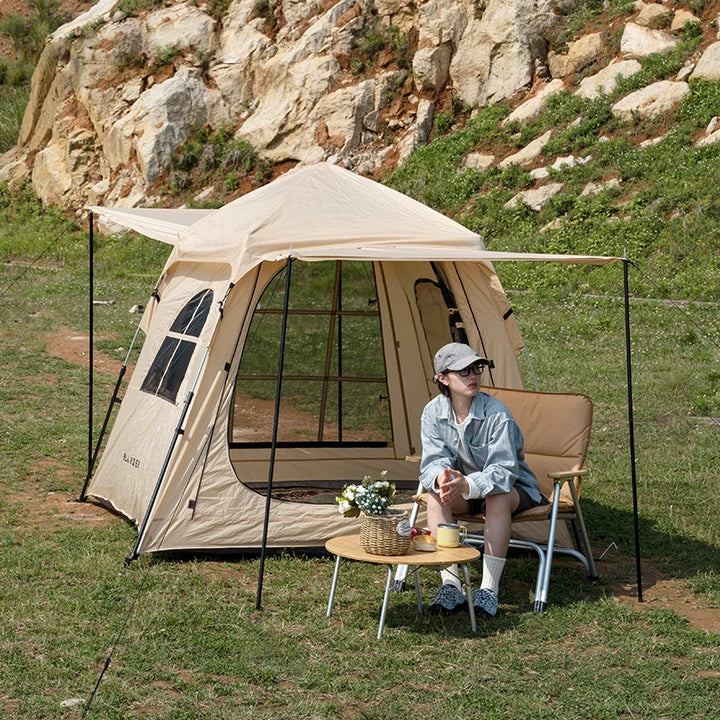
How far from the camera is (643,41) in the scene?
66.0 feet

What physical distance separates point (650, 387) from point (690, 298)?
340 cm

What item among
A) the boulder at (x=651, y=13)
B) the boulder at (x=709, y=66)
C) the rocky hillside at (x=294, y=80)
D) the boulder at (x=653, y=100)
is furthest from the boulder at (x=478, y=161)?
the boulder at (x=709, y=66)

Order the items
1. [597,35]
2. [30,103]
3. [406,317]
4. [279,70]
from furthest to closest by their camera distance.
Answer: [30,103] < [279,70] < [597,35] < [406,317]

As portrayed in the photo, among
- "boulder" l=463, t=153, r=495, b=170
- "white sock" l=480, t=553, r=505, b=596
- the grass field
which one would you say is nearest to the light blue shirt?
"white sock" l=480, t=553, r=505, b=596

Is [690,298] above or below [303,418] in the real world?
above

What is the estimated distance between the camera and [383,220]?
719 cm

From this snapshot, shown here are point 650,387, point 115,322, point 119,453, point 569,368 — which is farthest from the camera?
point 115,322

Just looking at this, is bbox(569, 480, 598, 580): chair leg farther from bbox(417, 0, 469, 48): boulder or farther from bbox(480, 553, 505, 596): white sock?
bbox(417, 0, 469, 48): boulder

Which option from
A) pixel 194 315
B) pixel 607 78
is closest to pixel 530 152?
pixel 607 78

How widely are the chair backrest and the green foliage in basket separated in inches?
52.6

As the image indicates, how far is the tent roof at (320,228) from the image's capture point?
6.43m

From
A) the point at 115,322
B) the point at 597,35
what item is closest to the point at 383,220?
the point at 115,322

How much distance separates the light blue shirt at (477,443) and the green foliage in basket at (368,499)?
0.38m

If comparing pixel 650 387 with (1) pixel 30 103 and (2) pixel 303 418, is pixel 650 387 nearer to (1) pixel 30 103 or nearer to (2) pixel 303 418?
(2) pixel 303 418
